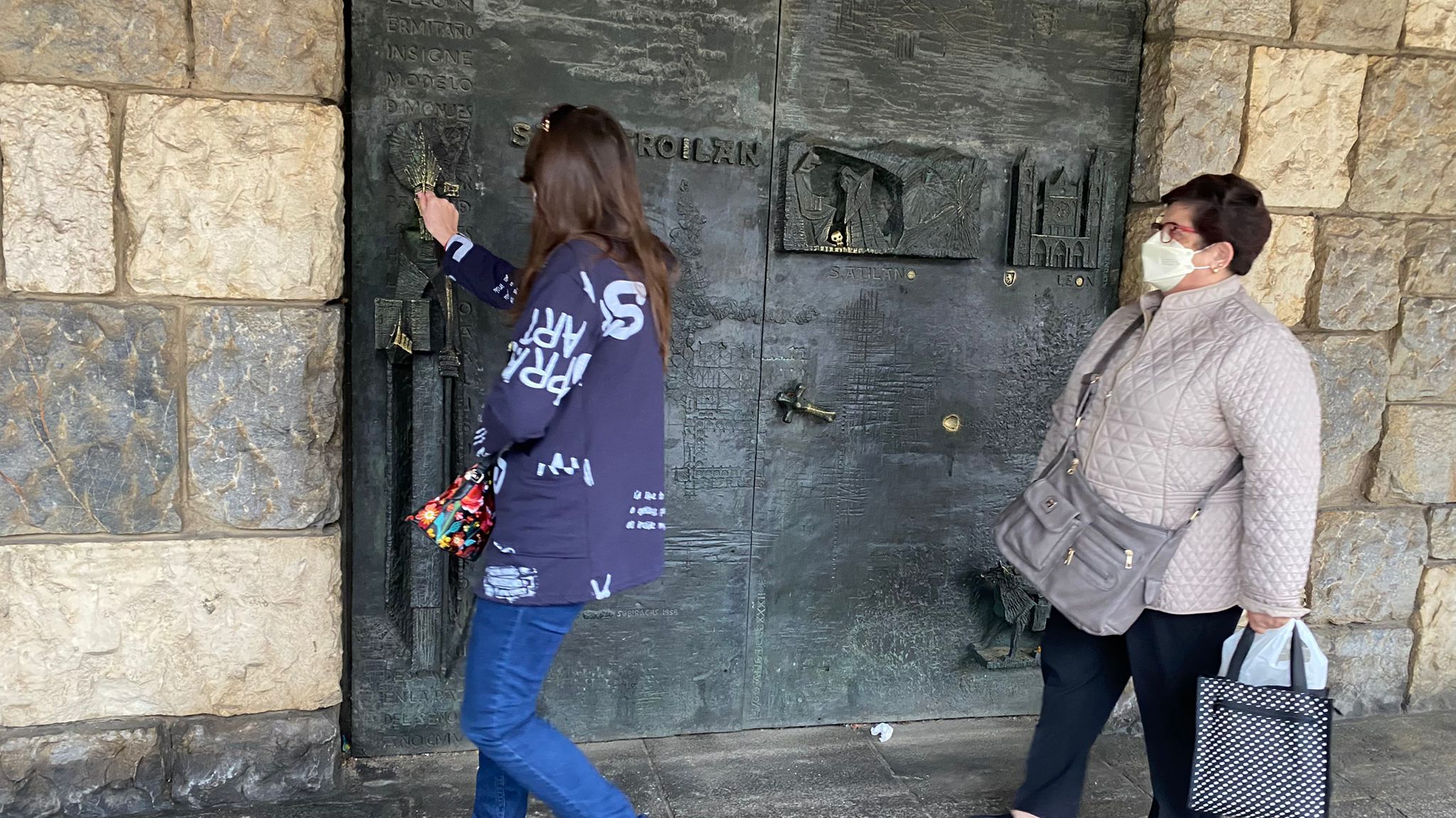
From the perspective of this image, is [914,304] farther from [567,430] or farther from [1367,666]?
[1367,666]

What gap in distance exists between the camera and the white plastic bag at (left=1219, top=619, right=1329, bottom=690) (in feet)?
6.35

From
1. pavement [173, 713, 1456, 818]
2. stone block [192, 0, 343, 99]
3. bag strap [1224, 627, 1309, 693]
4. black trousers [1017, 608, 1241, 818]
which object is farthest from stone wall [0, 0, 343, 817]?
bag strap [1224, 627, 1309, 693]

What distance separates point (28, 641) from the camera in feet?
7.86

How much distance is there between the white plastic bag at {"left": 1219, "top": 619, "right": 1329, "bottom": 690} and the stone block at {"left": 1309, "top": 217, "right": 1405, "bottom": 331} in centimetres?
156

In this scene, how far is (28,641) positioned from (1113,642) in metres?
2.58

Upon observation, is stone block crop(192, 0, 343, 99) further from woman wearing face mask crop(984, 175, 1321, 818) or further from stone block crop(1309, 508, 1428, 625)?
stone block crop(1309, 508, 1428, 625)

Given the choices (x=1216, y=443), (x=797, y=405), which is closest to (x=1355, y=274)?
(x=1216, y=443)

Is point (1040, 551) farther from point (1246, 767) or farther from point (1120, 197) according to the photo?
point (1120, 197)

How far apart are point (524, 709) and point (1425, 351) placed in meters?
3.07

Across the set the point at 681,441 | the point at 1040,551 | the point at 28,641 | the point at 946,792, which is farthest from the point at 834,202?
the point at 28,641

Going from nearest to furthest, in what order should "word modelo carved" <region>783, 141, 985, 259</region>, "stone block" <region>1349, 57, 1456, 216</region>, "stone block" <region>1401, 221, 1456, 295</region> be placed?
"word modelo carved" <region>783, 141, 985, 259</region>
"stone block" <region>1349, 57, 1456, 216</region>
"stone block" <region>1401, 221, 1456, 295</region>

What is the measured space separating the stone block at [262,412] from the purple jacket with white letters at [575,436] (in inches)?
32.8

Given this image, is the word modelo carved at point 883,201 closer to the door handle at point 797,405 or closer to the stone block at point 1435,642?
the door handle at point 797,405

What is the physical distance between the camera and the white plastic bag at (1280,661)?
1.93m
